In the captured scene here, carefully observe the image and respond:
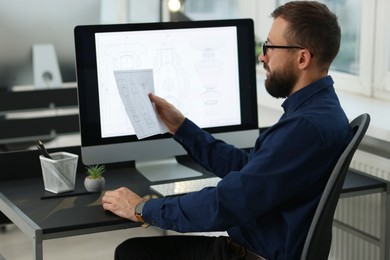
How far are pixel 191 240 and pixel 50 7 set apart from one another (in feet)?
6.98

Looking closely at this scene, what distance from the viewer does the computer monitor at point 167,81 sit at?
241 centimetres

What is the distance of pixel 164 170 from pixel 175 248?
40cm

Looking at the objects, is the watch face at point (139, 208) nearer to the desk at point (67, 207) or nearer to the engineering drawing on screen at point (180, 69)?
the desk at point (67, 207)

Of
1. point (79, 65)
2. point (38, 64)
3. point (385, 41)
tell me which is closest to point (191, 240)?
point (79, 65)

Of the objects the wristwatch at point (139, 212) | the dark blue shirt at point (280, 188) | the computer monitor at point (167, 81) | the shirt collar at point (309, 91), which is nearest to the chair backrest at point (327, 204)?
the dark blue shirt at point (280, 188)

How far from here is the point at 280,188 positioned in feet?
6.14

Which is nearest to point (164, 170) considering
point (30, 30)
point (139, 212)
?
point (139, 212)

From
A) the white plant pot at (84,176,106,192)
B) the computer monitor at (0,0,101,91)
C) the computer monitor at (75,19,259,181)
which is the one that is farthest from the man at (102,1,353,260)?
the computer monitor at (0,0,101,91)

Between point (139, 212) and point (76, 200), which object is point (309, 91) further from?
point (76, 200)

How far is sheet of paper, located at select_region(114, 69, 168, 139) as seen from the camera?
7.55 feet

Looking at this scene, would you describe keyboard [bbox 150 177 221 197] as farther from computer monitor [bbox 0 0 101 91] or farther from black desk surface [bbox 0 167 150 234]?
computer monitor [bbox 0 0 101 91]

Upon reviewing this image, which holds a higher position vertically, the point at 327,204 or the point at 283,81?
the point at 283,81

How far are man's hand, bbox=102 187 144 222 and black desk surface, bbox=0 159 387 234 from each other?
2cm

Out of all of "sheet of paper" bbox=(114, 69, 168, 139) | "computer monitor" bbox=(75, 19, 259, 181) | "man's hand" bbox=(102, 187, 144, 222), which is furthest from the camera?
"computer monitor" bbox=(75, 19, 259, 181)
